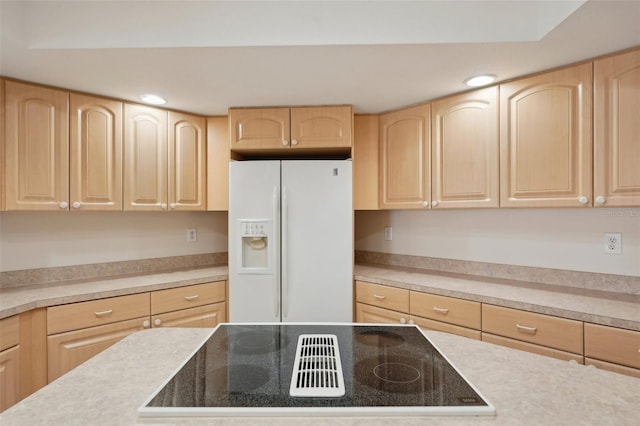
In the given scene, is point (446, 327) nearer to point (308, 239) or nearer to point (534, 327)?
point (534, 327)

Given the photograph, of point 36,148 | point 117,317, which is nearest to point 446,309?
point 117,317

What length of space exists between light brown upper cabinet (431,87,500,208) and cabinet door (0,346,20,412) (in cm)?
247

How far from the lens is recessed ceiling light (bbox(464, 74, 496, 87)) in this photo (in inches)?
72.9

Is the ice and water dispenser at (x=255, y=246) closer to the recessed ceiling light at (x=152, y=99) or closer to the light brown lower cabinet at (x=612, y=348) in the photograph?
the recessed ceiling light at (x=152, y=99)

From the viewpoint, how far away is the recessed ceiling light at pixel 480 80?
6.07ft

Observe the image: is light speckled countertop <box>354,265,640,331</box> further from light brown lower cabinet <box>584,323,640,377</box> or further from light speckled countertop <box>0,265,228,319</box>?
light speckled countertop <box>0,265,228,319</box>

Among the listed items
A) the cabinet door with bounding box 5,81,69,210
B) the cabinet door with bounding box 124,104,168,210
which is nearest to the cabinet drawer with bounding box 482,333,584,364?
the cabinet door with bounding box 124,104,168,210

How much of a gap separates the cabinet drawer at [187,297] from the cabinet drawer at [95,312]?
0.06 metres

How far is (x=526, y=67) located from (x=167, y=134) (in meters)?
2.30

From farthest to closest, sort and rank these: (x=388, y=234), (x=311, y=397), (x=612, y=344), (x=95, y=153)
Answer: (x=388, y=234) → (x=95, y=153) → (x=612, y=344) → (x=311, y=397)

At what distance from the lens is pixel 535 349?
5.22 ft

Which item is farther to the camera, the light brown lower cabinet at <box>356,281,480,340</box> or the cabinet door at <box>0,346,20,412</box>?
the light brown lower cabinet at <box>356,281,480,340</box>

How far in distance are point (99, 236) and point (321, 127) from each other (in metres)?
1.79

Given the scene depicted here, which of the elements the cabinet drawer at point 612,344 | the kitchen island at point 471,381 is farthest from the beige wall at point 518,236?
the kitchen island at point 471,381
